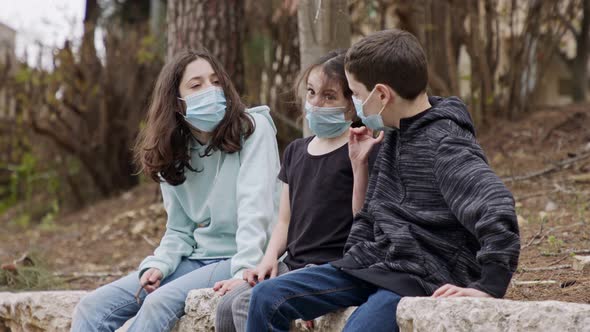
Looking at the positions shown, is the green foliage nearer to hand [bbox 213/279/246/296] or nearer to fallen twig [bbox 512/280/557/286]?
hand [bbox 213/279/246/296]

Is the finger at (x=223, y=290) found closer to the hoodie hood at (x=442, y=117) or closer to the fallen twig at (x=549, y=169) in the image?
the hoodie hood at (x=442, y=117)

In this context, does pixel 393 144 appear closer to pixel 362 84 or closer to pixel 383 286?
pixel 362 84

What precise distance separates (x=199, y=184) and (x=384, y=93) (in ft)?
4.00

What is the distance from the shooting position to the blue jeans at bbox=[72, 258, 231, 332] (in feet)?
10.8

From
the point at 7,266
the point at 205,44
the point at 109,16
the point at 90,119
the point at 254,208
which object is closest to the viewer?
the point at 254,208

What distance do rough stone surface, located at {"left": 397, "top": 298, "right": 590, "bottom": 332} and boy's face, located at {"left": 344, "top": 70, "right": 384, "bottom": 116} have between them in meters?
0.67

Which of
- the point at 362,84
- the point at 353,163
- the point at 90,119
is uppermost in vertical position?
the point at 362,84

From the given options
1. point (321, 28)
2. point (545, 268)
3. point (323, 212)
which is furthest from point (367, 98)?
point (321, 28)

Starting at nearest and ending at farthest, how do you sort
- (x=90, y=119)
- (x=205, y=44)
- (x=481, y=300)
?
(x=481, y=300) < (x=205, y=44) < (x=90, y=119)

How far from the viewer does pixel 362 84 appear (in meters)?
2.86

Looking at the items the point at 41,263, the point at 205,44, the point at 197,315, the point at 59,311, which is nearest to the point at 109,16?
the point at 205,44

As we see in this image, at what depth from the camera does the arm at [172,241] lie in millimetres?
3615

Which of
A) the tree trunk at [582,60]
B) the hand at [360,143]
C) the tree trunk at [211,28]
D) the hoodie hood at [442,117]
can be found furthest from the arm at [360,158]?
the tree trunk at [582,60]

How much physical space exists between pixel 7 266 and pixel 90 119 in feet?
15.6
